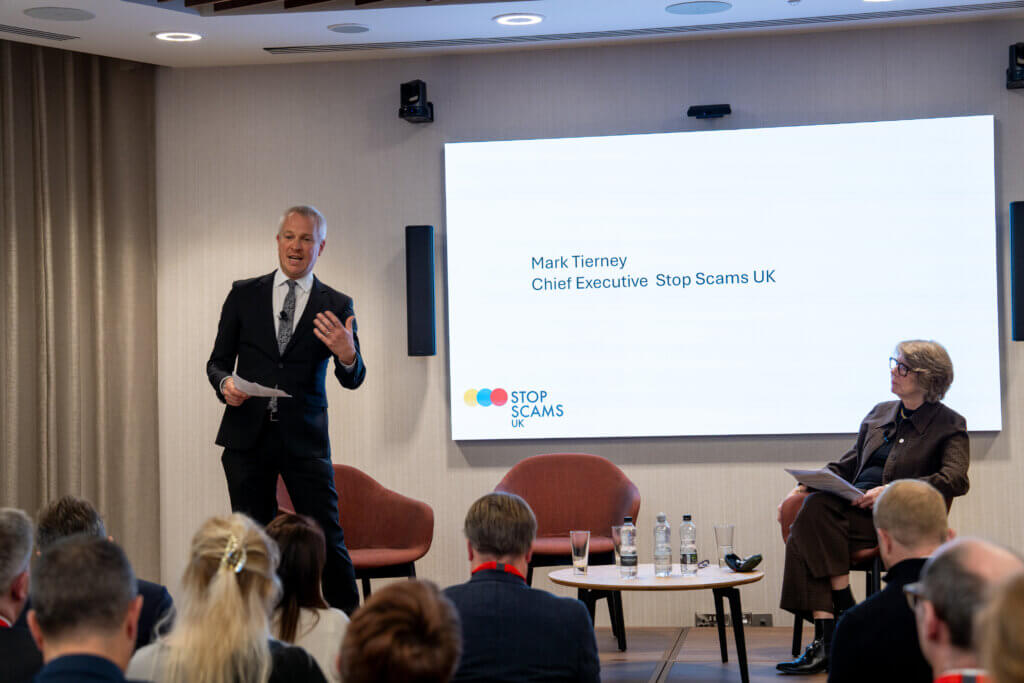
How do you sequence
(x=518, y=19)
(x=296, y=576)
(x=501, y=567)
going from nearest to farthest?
(x=296, y=576) < (x=501, y=567) < (x=518, y=19)

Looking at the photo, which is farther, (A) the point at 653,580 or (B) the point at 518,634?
(A) the point at 653,580

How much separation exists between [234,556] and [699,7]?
4.09 m

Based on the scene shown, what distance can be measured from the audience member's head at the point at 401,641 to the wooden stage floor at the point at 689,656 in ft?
11.1

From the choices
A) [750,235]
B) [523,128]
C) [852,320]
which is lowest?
[852,320]

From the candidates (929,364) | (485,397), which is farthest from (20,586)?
(929,364)

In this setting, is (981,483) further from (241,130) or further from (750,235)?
(241,130)

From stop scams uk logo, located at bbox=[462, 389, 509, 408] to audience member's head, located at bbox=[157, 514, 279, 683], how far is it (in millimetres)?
3880

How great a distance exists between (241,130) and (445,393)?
6.11 ft

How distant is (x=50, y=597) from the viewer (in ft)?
5.93

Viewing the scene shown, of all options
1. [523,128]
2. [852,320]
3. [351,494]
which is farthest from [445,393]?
[852,320]

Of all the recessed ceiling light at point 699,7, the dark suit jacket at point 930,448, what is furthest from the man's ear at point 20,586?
the recessed ceiling light at point 699,7

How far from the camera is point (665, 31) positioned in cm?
587

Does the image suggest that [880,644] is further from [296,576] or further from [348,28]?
[348,28]

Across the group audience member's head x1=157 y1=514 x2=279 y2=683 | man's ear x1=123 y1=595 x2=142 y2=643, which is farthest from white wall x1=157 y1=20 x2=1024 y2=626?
man's ear x1=123 y1=595 x2=142 y2=643
